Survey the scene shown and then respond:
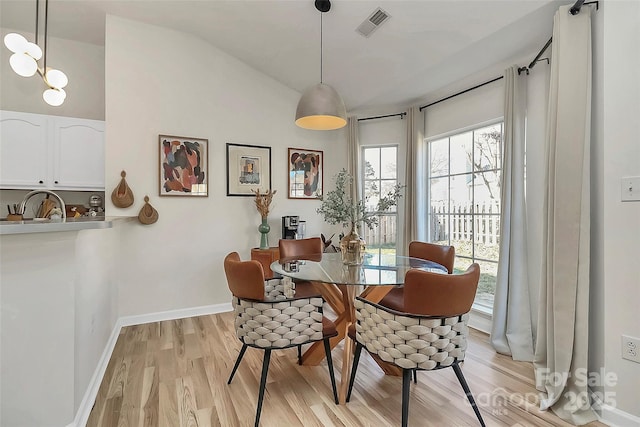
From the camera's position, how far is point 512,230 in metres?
2.79

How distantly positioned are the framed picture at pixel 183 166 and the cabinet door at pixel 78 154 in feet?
2.24

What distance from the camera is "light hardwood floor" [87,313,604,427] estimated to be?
1.83m

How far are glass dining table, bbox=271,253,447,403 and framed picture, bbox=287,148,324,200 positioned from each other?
70.1 inches

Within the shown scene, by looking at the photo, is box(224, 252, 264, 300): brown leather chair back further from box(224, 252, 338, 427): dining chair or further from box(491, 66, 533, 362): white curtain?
box(491, 66, 533, 362): white curtain

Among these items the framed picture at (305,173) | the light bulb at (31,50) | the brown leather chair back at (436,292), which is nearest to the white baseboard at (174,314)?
the framed picture at (305,173)

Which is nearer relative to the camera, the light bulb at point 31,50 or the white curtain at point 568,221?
the white curtain at point 568,221

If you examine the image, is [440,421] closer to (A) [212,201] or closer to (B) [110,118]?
(A) [212,201]

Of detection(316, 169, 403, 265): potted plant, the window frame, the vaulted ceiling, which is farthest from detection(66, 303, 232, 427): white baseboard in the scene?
the vaulted ceiling

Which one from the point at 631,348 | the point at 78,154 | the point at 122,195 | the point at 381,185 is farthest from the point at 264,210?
the point at 631,348

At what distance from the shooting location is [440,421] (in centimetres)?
182

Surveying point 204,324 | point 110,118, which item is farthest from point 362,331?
point 110,118

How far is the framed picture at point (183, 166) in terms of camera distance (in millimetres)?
3598

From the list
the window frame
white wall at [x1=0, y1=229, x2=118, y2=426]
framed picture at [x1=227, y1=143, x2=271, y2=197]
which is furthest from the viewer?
framed picture at [x1=227, y1=143, x2=271, y2=197]

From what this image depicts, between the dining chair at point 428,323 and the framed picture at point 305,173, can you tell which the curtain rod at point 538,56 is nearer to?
the framed picture at point 305,173
